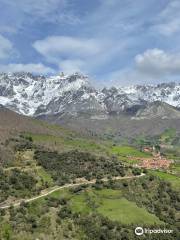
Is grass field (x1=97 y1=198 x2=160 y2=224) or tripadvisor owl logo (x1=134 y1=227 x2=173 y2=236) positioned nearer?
tripadvisor owl logo (x1=134 y1=227 x2=173 y2=236)

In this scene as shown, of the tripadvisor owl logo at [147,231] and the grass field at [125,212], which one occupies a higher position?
the grass field at [125,212]

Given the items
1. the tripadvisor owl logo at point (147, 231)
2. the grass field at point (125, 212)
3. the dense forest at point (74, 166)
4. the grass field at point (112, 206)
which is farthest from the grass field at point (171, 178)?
the tripadvisor owl logo at point (147, 231)

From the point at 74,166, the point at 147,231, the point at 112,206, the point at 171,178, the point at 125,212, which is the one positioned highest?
the point at 74,166

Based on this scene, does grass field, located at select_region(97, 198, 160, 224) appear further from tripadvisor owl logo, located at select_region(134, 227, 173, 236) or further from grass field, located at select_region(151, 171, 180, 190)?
grass field, located at select_region(151, 171, 180, 190)

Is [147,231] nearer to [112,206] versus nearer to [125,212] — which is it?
[125,212]

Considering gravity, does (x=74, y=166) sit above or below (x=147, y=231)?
above

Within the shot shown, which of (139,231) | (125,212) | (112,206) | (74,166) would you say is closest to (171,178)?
(74,166)

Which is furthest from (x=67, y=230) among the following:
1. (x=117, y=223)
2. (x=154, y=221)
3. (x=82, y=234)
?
(x=154, y=221)

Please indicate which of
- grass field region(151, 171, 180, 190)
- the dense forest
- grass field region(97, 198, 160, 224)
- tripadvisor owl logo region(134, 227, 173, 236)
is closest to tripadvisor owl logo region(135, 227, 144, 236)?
tripadvisor owl logo region(134, 227, 173, 236)

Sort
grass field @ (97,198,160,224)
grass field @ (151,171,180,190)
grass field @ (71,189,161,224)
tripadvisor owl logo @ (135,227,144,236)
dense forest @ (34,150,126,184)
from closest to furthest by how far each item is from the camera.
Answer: tripadvisor owl logo @ (135,227,144,236) → grass field @ (97,198,160,224) → grass field @ (71,189,161,224) → dense forest @ (34,150,126,184) → grass field @ (151,171,180,190)

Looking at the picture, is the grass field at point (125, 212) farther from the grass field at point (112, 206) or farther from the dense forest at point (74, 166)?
the dense forest at point (74, 166)

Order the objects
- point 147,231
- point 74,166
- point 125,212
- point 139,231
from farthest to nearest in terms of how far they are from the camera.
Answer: point 74,166
point 125,212
point 147,231
point 139,231

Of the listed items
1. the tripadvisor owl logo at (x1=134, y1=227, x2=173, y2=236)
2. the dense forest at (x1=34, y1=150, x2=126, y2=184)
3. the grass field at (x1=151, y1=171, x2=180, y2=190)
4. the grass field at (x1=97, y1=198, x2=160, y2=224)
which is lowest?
the tripadvisor owl logo at (x1=134, y1=227, x2=173, y2=236)

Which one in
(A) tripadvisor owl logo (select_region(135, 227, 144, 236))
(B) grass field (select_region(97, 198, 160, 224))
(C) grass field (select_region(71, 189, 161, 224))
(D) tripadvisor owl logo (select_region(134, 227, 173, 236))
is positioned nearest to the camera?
(A) tripadvisor owl logo (select_region(135, 227, 144, 236))
